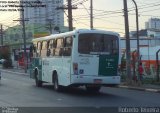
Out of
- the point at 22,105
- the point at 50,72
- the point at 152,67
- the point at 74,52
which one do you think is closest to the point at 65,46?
the point at 74,52

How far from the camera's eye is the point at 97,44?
72.3 ft

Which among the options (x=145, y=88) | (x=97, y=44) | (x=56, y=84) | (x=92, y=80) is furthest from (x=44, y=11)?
(x=92, y=80)

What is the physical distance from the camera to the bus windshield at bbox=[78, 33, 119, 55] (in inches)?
861

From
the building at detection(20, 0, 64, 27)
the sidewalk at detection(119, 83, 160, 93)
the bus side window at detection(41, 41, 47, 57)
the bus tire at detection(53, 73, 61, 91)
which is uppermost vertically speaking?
the building at detection(20, 0, 64, 27)

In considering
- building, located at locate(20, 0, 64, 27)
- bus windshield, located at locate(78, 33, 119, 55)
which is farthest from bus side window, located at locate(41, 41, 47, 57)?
building, located at locate(20, 0, 64, 27)

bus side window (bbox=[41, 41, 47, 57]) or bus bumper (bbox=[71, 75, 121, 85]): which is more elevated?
bus side window (bbox=[41, 41, 47, 57])

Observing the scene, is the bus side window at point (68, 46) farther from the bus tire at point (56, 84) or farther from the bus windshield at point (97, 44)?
the bus tire at point (56, 84)

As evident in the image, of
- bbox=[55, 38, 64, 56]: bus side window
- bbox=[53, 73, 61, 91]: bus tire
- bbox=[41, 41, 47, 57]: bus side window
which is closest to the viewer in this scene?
bbox=[55, 38, 64, 56]: bus side window

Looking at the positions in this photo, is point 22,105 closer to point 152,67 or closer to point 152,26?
point 152,67

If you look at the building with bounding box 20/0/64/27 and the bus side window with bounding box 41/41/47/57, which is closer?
the bus side window with bounding box 41/41/47/57

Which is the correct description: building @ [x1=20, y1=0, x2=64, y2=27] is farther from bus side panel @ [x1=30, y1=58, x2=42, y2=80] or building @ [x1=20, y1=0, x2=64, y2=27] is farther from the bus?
the bus

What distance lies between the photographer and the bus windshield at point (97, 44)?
21.9 m

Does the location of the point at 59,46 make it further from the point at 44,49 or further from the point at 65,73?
the point at 44,49

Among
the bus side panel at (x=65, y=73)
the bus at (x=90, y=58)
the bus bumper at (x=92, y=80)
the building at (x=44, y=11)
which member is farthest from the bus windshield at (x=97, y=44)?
the building at (x=44, y=11)
